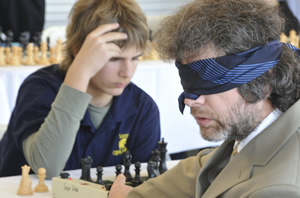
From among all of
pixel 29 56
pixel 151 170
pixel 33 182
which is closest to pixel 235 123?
pixel 151 170

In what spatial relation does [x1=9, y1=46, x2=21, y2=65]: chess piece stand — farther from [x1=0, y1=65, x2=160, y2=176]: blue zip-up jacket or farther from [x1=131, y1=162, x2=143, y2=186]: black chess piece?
[x1=131, y1=162, x2=143, y2=186]: black chess piece

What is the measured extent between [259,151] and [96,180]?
0.88 metres

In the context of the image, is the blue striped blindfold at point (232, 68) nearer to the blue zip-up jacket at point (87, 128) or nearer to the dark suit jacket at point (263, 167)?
the dark suit jacket at point (263, 167)

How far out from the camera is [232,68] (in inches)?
63.4

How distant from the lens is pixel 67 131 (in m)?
2.54

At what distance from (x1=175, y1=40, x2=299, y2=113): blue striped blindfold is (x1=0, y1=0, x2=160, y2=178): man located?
38.4 inches

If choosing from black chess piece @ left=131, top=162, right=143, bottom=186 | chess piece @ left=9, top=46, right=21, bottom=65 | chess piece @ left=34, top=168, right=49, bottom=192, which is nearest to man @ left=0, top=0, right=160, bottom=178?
chess piece @ left=34, top=168, right=49, bottom=192

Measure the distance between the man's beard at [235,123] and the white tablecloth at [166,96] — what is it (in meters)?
2.50

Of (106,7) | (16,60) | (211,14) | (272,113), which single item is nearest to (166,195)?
(272,113)

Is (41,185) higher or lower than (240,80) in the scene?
lower

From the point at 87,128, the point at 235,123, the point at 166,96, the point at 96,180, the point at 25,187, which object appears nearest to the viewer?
the point at 235,123

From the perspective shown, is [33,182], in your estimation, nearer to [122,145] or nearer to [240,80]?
[122,145]

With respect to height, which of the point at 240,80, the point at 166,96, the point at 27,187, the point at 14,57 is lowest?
the point at 166,96

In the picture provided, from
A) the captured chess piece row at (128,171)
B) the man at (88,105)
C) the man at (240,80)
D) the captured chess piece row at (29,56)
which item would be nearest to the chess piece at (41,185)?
the captured chess piece row at (128,171)
